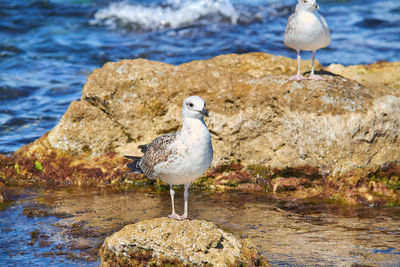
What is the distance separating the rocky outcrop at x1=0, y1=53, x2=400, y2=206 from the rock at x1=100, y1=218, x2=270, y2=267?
11.6 feet

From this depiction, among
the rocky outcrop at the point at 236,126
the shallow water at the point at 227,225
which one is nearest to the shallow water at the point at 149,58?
the shallow water at the point at 227,225

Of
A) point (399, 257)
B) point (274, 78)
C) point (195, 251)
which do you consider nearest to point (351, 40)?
point (274, 78)

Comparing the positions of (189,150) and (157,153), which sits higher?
(189,150)

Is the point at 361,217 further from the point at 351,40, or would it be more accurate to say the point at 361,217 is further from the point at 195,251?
the point at 351,40

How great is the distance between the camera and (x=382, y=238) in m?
7.14

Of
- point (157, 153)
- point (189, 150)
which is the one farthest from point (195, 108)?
point (157, 153)

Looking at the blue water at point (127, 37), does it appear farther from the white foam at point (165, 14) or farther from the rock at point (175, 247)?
the rock at point (175, 247)

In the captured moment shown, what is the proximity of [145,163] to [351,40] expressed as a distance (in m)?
15.0

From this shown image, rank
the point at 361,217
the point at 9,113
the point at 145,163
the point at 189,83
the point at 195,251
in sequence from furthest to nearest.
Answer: the point at 9,113, the point at 189,83, the point at 361,217, the point at 145,163, the point at 195,251

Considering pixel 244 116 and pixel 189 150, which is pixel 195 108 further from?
pixel 244 116

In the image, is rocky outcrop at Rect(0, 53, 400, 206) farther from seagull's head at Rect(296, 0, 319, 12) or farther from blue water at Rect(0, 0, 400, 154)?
blue water at Rect(0, 0, 400, 154)

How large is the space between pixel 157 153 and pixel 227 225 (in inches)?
66.9

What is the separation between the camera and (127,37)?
21.6 m

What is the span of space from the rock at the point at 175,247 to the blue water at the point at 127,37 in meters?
7.67
